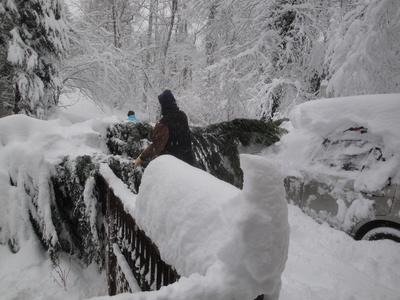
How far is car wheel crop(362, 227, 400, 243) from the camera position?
157 inches

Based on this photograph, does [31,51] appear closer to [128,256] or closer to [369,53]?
[128,256]

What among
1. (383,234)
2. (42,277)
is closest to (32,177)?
(42,277)

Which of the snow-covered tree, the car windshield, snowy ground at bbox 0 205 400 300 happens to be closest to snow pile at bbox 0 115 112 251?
snowy ground at bbox 0 205 400 300

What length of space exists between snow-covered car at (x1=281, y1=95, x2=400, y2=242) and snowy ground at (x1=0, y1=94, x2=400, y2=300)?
11.1 inches

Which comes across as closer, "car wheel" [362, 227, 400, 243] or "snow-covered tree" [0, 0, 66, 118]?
"car wheel" [362, 227, 400, 243]

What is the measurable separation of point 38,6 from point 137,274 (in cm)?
967

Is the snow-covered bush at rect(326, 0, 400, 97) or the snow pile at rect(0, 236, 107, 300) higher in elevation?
the snow-covered bush at rect(326, 0, 400, 97)

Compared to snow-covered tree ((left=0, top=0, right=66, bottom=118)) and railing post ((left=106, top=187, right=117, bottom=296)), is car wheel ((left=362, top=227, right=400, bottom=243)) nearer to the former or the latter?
railing post ((left=106, top=187, right=117, bottom=296))

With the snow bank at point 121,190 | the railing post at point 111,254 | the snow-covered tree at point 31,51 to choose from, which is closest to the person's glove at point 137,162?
the snow bank at point 121,190

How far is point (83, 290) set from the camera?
394 centimetres

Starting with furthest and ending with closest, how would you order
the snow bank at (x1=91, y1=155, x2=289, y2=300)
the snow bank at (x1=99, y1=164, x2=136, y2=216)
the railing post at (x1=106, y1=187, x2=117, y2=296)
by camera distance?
the railing post at (x1=106, y1=187, x2=117, y2=296), the snow bank at (x1=99, y1=164, x2=136, y2=216), the snow bank at (x1=91, y1=155, x2=289, y2=300)

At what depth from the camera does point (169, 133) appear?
14.4ft

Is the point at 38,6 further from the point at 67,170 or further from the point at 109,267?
the point at 109,267

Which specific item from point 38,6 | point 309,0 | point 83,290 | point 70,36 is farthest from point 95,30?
point 83,290
